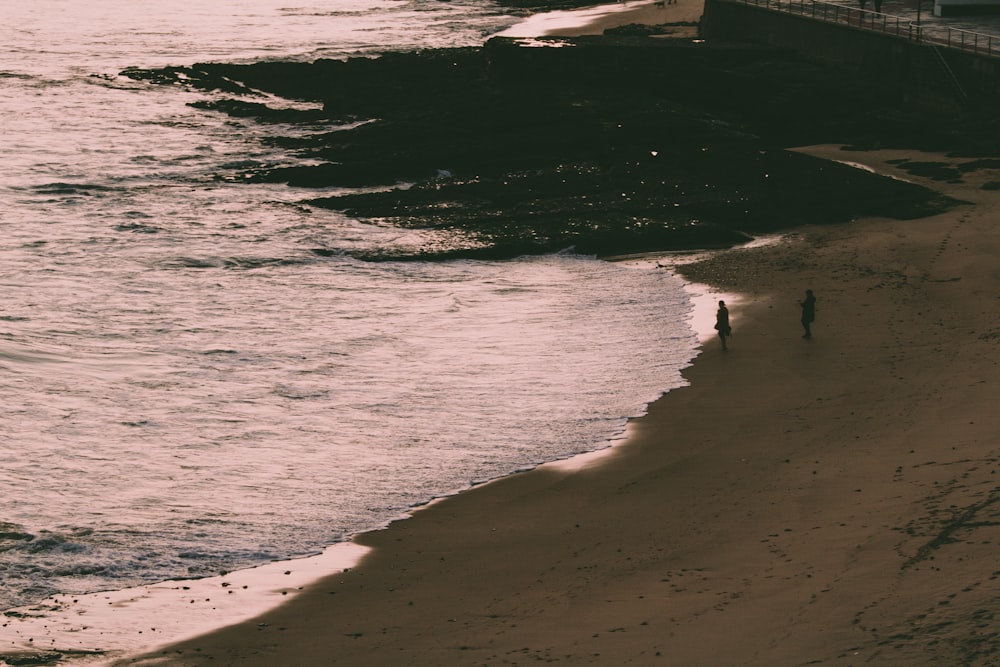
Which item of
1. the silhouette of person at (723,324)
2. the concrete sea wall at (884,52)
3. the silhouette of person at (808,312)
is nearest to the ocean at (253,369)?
the silhouette of person at (723,324)

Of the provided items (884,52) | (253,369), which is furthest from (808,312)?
(884,52)

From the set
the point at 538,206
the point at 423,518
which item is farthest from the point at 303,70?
the point at 423,518

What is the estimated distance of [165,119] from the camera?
47.3 metres

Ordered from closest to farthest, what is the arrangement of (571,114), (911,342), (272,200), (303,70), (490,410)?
(490,410)
(911,342)
(272,200)
(571,114)
(303,70)

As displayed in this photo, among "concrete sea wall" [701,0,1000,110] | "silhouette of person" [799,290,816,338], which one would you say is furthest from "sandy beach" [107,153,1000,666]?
"concrete sea wall" [701,0,1000,110]

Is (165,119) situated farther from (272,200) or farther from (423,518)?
(423,518)

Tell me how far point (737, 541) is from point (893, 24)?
32.5 m

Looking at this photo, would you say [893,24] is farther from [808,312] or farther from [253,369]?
[253,369]

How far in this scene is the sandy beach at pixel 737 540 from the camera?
1072 cm

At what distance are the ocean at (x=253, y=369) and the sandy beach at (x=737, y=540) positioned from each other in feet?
3.99

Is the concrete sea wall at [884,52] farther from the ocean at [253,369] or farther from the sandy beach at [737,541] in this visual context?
the sandy beach at [737,541]

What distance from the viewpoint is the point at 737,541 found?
13.2 meters

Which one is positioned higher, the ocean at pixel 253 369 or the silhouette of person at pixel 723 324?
the silhouette of person at pixel 723 324

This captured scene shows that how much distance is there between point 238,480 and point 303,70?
4022 centimetres
